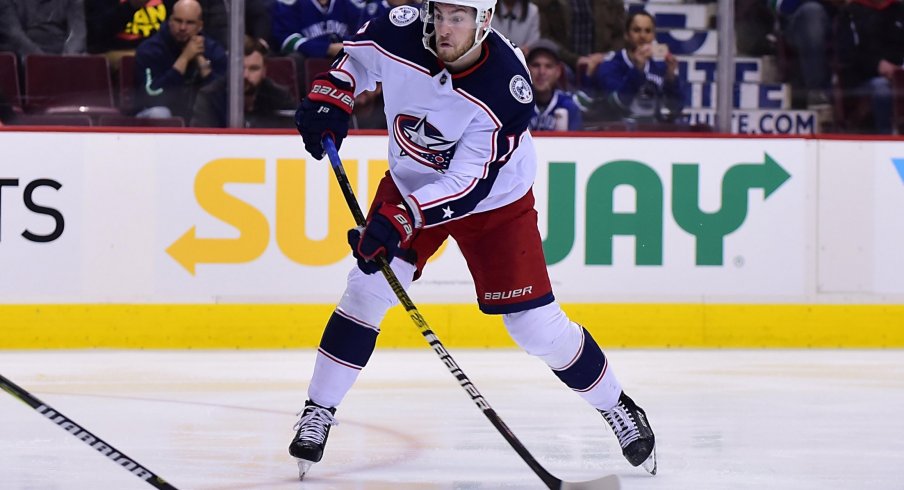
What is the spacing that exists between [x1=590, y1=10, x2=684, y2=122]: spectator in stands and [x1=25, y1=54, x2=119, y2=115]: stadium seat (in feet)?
6.23

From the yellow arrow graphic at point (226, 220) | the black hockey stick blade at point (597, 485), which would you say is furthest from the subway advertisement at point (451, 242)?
the black hockey stick blade at point (597, 485)

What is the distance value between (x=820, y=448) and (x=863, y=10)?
10.0 ft

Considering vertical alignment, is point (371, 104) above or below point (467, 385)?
above

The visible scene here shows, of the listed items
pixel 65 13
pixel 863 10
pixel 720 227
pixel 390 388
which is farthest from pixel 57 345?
pixel 863 10

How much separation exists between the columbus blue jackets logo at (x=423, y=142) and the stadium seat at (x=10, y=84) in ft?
9.36

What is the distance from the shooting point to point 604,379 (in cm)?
311

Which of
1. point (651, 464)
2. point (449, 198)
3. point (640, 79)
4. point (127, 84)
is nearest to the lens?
point (449, 198)

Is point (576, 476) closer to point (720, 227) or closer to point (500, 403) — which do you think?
point (500, 403)

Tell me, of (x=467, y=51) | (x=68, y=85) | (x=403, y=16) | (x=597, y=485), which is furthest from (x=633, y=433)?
(x=68, y=85)

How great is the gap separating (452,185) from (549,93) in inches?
116

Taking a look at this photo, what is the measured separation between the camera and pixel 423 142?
2973mm

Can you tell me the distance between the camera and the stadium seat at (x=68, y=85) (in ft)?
17.8

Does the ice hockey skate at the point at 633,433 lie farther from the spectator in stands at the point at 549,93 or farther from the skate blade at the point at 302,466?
the spectator in stands at the point at 549,93

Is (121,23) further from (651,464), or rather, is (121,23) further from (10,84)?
(651,464)
